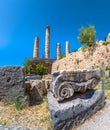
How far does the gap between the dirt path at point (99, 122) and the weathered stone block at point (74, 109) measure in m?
0.15

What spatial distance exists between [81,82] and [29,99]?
2.39 meters

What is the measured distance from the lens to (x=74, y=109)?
23.5 ft

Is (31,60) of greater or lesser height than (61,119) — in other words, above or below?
above

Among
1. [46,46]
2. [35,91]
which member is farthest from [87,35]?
[35,91]

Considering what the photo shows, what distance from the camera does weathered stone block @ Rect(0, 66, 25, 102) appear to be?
28.7ft

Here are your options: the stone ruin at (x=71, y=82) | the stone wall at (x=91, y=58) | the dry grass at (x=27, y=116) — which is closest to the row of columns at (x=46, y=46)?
the stone wall at (x=91, y=58)

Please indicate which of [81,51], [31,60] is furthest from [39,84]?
[31,60]

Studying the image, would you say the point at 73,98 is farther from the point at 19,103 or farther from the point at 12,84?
the point at 12,84

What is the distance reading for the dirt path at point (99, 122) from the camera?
6.75 m

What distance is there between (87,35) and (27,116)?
19.8m

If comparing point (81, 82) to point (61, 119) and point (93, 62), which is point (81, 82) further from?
point (93, 62)

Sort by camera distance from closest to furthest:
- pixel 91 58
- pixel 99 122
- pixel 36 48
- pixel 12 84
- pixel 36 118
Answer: pixel 99 122 < pixel 36 118 < pixel 12 84 < pixel 91 58 < pixel 36 48

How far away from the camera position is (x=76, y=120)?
7.09m

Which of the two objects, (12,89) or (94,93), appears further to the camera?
(12,89)
